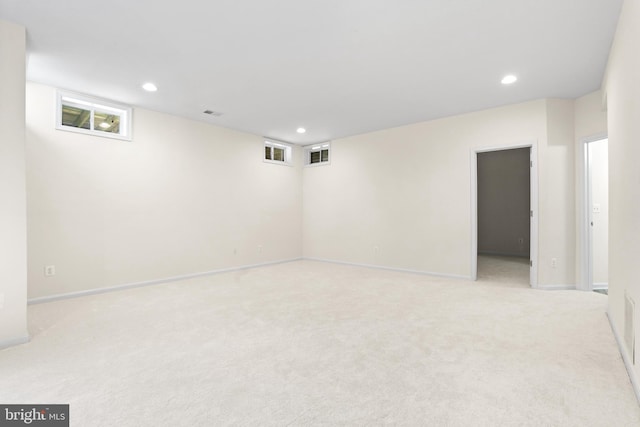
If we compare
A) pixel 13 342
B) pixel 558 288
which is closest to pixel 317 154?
pixel 558 288

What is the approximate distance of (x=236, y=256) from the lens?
19.3ft

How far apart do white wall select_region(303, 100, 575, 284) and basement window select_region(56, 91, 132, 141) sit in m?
3.82

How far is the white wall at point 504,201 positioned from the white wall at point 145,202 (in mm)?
5489

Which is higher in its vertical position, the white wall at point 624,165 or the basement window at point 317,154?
the basement window at point 317,154

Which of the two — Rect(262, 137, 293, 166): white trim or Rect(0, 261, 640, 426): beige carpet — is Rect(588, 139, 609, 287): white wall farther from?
Rect(262, 137, 293, 166): white trim

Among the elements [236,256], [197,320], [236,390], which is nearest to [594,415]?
[236,390]

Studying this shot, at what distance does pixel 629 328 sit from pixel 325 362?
7.22 feet

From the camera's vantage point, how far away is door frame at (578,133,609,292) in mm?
4195

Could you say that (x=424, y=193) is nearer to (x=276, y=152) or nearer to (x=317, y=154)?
(x=317, y=154)

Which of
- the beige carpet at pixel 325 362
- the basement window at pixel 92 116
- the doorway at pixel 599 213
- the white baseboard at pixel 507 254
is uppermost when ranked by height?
the basement window at pixel 92 116

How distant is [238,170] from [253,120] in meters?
1.09

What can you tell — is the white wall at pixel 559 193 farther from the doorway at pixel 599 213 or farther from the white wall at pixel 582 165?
the doorway at pixel 599 213

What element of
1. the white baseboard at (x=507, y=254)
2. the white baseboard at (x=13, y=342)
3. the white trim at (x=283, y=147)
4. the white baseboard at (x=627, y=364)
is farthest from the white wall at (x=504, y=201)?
the white baseboard at (x=13, y=342)

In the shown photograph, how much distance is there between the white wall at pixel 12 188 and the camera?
2.52 m
